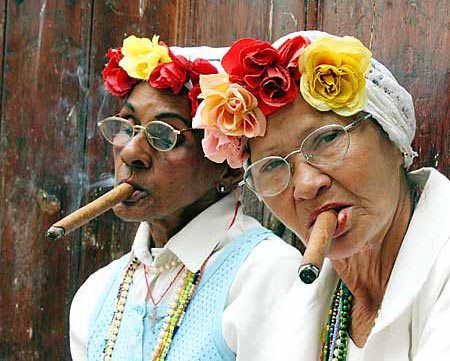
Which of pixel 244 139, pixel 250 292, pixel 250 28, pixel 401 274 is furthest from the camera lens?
pixel 250 28

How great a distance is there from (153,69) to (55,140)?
733 mm

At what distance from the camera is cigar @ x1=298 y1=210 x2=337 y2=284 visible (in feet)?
4.74

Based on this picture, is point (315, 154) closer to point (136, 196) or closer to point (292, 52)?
point (292, 52)

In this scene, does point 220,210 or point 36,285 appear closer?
point 220,210

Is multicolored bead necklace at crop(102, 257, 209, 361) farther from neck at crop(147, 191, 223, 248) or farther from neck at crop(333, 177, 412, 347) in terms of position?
neck at crop(333, 177, 412, 347)

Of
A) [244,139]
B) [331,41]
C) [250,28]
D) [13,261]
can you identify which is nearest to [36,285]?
[13,261]

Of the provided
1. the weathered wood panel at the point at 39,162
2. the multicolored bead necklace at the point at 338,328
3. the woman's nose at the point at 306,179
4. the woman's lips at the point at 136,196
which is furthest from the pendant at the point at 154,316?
the weathered wood panel at the point at 39,162

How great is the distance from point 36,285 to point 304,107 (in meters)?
1.29

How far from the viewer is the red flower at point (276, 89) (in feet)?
5.44

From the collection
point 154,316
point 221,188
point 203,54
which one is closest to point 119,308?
point 154,316

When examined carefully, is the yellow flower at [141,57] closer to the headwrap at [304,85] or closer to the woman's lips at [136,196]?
the woman's lips at [136,196]

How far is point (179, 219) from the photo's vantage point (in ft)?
7.00

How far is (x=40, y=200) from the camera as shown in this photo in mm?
2742

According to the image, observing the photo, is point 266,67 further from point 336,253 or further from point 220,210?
point 220,210
